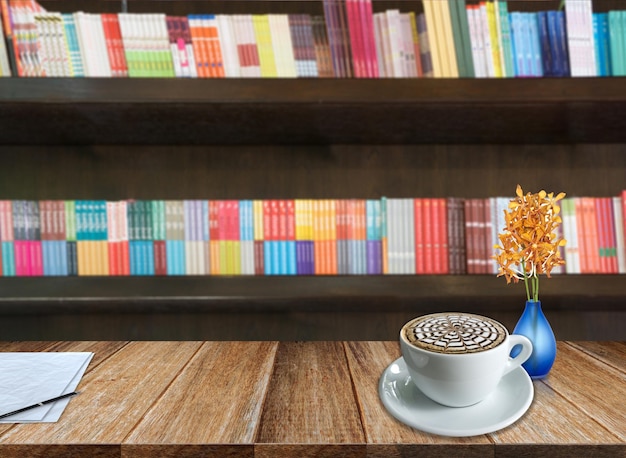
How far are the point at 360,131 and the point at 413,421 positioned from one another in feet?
3.22

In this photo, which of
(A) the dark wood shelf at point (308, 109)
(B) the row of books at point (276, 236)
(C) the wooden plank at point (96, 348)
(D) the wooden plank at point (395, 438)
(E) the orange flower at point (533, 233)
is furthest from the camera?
(B) the row of books at point (276, 236)

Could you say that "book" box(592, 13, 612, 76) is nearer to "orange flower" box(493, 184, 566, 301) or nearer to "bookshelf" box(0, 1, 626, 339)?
"bookshelf" box(0, 1, 626, 339)

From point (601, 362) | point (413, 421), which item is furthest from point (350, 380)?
point (601, 362)

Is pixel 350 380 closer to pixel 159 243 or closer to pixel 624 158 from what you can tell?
pixel 159 243

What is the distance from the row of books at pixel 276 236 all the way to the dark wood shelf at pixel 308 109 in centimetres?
23

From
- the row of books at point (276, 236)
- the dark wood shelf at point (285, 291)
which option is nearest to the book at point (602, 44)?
the row of books at point (276, 236)

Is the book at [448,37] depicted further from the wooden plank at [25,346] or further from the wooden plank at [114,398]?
the wooden plank at [25,346]

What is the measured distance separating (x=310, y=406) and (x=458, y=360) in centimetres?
18

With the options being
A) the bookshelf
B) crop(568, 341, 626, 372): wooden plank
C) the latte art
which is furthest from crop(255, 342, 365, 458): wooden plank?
the bookshelf

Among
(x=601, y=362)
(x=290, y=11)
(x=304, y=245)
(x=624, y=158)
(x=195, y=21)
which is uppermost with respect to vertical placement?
(x=290, y=11)

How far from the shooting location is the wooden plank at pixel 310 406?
416 millimetres

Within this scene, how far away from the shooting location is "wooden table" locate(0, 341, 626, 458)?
16.1 inches

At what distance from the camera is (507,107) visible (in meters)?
1.14

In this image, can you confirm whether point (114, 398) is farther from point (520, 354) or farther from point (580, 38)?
point (580, 38)
